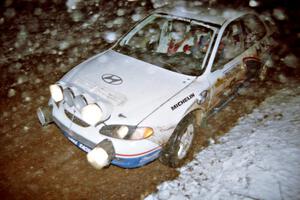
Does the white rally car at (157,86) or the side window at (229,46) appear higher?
the side window at (229,46)

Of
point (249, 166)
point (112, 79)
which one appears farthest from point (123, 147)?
point (249, 166)

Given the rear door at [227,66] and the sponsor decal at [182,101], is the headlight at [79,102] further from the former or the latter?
the rear door at [227,66]

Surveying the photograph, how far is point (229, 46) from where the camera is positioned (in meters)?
4.57

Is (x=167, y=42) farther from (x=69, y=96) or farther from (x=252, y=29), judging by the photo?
(x=69, y=96)

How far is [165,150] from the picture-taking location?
372 centimetres

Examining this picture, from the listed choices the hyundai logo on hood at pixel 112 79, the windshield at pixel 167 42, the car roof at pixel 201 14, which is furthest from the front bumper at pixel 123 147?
the car roof at pixel 201 14

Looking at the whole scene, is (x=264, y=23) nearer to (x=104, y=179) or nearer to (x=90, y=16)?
(x=104, y=179)

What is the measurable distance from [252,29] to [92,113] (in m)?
3.51

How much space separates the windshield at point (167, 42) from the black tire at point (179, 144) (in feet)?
2.86

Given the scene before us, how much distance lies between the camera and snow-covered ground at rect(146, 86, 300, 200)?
11.6ft

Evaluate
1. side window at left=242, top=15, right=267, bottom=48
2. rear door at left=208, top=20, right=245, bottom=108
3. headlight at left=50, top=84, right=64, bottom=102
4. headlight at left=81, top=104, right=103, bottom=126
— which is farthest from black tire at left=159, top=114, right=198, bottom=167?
side window at left=242, top=15, right=267, bottom=48

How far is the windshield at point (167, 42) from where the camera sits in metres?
4.29

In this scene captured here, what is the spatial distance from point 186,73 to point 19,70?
169 inches

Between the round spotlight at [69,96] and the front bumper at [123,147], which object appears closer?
the front bumper at [123,147]
